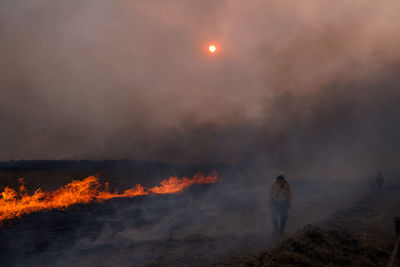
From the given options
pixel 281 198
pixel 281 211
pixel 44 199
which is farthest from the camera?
pixel 44 199

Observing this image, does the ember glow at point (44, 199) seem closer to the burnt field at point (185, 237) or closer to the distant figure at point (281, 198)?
the burnt field at point (185, 237)

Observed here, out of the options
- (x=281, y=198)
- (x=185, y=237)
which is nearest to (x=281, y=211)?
(x=281, y=198)

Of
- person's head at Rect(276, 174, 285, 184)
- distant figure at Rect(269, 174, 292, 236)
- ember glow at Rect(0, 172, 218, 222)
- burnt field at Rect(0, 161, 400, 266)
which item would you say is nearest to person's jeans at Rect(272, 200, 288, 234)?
distant figure at Rect(269, 174, 292, 236)

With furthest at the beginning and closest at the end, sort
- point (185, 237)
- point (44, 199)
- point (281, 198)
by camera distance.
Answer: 1. point (44, 199)
2. point (185, 237)
3. point (281, 198)

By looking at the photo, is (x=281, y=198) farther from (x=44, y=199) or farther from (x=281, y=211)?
(x=44, y=199)

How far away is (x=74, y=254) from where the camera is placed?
961 cm

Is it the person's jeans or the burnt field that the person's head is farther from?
the burnt field

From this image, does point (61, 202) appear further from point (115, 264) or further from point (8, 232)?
point (115, 264)

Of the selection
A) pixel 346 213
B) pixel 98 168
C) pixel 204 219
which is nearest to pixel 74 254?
pixel 204 219

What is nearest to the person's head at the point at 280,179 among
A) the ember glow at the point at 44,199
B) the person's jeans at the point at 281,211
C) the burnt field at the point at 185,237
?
the person's jeans at the point at 281,211

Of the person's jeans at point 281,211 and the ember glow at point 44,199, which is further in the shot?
the ember glow at point 44,199

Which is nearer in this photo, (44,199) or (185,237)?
(185,237)

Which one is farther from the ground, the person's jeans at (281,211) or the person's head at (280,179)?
the person's head at (280,179)

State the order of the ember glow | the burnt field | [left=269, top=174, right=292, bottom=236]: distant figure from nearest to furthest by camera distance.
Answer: the burnt field, [left=269, top=174, right=292, bottom=236]: distant figure, the ember glow
